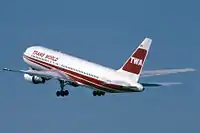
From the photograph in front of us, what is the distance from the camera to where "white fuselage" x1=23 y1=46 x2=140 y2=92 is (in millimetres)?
160462

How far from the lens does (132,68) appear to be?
521ft

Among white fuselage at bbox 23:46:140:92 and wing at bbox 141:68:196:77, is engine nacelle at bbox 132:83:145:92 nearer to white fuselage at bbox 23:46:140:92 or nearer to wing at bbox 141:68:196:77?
white fuselage at bbox 23:46:140:92

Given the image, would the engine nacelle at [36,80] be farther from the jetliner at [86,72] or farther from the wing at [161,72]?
the wing at [161,72]

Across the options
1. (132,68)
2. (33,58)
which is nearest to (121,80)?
(132,68)

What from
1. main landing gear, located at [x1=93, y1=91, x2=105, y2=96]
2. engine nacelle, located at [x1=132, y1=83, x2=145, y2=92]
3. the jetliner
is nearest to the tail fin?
the jetliner

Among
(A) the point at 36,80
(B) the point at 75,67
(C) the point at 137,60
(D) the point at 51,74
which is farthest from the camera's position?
(A) the point at 36,80

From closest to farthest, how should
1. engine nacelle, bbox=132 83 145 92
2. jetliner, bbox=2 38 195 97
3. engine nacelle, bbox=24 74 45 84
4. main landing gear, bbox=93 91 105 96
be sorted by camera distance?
engine nacelle, bbox=132 83 145 92, jetliner, bbox=2 38 195 97, main landing gear, bbox=93 91 105 96, engine nacelle, bbox=24 74 45 84

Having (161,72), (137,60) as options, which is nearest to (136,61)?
(137,60)

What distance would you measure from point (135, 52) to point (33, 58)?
90.6 feet

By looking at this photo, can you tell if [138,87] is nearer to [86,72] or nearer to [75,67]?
[86,72]

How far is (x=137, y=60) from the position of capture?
6255 inches

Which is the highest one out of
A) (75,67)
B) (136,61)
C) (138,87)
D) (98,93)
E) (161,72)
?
(136,61)

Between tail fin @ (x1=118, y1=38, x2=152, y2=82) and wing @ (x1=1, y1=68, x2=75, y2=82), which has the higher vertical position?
tail fin @ (x1=118, y1=38, x2=152, y2=82)

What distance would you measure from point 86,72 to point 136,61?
410 inches
